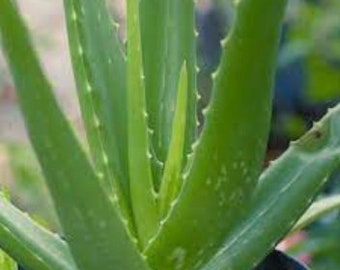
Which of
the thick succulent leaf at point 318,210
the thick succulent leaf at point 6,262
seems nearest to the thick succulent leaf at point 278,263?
the thick succulent leaf at point 318,210

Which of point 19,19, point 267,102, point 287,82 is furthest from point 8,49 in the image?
point 287,82

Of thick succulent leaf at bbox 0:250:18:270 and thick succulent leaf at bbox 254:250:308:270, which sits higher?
thick succulent leaf at bbox 0:250:18:270

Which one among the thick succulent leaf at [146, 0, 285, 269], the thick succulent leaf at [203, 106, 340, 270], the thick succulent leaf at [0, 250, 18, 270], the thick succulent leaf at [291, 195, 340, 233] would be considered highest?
the thick succulent leaf at [146, 0, 285, 269]

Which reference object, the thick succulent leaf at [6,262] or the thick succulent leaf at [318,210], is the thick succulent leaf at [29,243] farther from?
the thick succulent leaf at [318,210]

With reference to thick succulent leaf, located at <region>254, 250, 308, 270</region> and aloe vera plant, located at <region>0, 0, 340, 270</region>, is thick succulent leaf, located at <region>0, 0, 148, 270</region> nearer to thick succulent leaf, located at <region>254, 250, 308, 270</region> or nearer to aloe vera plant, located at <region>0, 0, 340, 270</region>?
aloe vera plant, located at <region>0, 0, 340, 270</region>

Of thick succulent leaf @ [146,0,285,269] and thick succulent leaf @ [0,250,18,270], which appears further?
thick succulent leaf @ [0,250,18,270]

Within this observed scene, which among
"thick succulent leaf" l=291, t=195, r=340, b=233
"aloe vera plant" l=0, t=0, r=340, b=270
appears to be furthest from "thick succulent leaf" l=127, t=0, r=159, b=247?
"thick succulent leaf" l=291, t=195, r=340, b=233

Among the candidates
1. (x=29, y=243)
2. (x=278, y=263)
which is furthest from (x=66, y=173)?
(x=278, y=263)
